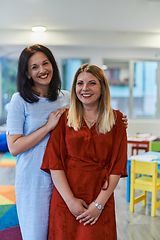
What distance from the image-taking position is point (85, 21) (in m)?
5.64

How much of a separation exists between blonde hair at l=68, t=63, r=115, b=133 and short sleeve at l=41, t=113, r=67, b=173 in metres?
0.07

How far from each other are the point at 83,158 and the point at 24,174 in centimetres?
36

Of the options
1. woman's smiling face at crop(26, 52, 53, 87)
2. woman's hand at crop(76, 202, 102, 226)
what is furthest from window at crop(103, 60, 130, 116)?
woman's hand at crop(76, 202, 102, 226)

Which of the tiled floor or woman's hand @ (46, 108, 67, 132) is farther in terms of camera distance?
the tiled floor

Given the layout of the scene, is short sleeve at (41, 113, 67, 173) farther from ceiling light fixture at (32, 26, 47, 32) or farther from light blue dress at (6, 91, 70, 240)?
ceiling light fixture at (32, 26, 47, 32)

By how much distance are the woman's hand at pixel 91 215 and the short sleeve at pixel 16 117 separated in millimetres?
551

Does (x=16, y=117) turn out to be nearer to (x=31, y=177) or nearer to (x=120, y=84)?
(x=31, y=177)

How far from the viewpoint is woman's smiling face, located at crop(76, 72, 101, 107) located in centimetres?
138

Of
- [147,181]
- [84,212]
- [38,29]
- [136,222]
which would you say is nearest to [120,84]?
[38,29]

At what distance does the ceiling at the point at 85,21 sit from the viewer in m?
4.68

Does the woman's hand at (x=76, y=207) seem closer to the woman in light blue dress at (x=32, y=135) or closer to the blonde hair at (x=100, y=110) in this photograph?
the woman in light blue dress at (x=32, y=135)

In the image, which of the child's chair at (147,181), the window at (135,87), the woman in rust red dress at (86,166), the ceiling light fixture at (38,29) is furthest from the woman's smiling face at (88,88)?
the window at (135,87)

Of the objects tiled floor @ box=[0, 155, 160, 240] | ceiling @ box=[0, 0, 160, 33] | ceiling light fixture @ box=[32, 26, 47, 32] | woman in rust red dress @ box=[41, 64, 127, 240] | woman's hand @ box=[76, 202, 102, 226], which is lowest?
tiled floor @ box=[0, 155, 160, 240]

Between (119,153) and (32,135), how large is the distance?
0.48 metres
